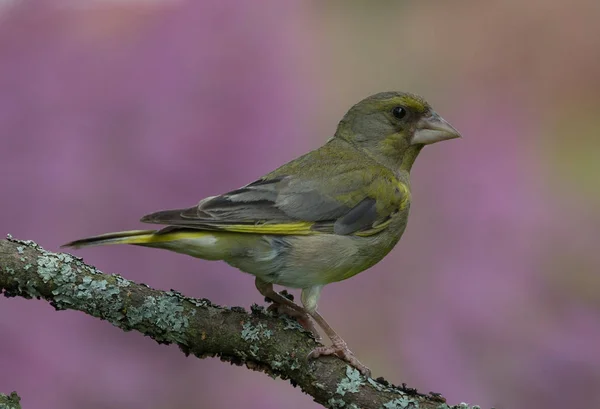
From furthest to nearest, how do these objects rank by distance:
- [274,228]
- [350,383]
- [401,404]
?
[274,228] → [350,383] → [401,404]

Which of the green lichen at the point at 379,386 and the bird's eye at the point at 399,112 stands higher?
the bird's eye at the point at 399,112

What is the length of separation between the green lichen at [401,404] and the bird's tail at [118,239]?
88 cm

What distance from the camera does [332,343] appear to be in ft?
8.92

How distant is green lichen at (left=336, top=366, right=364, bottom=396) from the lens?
250cm

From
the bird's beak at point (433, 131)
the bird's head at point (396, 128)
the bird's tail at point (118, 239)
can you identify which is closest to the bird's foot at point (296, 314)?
the bird's tail at point (118, 239)

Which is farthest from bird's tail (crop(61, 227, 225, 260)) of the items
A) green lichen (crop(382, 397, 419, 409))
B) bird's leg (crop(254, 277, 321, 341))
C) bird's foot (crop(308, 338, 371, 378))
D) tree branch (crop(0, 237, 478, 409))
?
green lichen (crop(382, 397, 419, 409))

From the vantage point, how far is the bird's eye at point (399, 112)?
3.34 m

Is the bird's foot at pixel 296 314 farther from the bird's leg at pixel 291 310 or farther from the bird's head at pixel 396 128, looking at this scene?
the bird's head at pixel 396 128

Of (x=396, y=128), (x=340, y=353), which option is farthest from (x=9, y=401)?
(x=396, y=128)

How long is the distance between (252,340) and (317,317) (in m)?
0.27

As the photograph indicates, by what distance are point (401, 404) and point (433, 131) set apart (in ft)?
4.02

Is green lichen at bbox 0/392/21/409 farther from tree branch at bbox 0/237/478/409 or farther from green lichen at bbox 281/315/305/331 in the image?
green lichen at bbox 281/315/305/331

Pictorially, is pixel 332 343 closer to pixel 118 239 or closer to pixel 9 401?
pixel 118 239

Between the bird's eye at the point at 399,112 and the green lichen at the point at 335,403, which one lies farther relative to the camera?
the bird's eye at the point at 399,112
